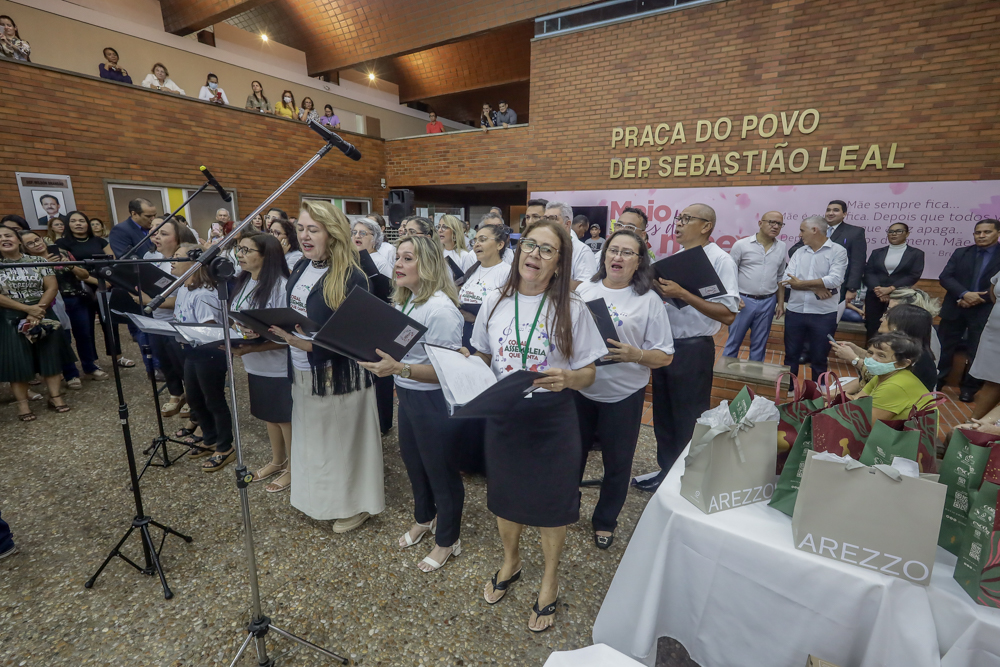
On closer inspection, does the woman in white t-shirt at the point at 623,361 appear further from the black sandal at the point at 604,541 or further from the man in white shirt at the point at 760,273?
the man in white shirt at the point at 760,273

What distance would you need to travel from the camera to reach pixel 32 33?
7527 millimetres

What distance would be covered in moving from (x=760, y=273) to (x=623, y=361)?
9.84ft

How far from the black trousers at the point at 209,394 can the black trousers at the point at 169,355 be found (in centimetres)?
40

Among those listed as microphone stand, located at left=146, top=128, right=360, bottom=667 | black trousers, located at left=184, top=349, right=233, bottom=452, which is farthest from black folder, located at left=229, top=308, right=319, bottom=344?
black trousers, located at left=184, top=349, right=233, bottom=452

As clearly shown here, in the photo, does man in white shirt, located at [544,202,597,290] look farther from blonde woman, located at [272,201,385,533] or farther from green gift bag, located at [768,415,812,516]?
green gift bag, located at [768,415,812,516]

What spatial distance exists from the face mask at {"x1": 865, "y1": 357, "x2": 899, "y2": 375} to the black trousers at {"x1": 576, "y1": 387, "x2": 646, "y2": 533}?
0.88 metres

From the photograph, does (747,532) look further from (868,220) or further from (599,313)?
(868,220)

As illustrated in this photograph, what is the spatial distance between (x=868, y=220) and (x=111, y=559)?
28.2 ft

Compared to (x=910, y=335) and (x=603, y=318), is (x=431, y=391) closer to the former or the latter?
(x=603, y=318)

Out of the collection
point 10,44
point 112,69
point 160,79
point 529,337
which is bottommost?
point 529,337

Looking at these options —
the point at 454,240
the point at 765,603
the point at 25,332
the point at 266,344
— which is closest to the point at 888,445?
the point at 765,603

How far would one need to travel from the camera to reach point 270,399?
2662mm

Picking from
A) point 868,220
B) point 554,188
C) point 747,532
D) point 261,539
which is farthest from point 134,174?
point 868,220

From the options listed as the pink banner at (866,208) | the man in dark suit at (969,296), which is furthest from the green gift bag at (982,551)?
the pink banner at (866,208)
